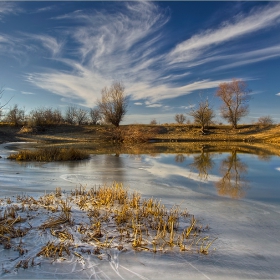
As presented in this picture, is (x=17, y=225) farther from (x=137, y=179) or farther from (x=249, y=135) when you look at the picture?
(x=249, y=135)

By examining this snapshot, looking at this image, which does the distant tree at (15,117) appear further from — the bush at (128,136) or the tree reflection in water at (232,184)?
the tree reflection in water at (232,184)

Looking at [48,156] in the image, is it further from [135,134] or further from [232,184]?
[135,134]

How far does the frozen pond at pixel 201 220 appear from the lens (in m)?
3.32

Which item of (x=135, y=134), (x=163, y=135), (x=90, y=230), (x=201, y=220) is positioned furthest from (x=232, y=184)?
(x=163, y=135)

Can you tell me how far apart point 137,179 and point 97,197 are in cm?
355

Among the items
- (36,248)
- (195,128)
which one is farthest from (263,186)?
(195,128)

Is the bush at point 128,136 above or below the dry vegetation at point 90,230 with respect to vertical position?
above

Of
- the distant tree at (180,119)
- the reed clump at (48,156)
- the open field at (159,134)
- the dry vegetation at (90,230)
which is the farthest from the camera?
the distant tree at (180,119)

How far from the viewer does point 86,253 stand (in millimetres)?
3688

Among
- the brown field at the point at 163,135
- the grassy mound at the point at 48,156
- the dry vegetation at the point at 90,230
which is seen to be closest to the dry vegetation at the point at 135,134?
the brown field at the point at 163,135

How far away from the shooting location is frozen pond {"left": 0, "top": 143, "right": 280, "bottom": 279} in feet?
A: 10.9

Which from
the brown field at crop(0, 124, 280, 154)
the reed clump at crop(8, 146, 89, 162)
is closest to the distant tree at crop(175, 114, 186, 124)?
the brown field at crop(0, 124, 280, 154)

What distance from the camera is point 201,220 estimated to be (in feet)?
17.4

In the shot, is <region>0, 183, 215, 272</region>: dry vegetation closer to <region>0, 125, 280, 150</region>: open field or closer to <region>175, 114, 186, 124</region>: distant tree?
<region>0, 125, 280, 150</region>: open field
